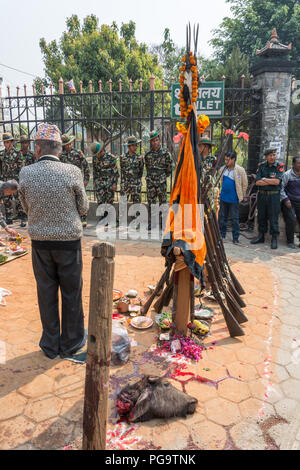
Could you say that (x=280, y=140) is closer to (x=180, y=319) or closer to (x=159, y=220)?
(x=159, y=220)

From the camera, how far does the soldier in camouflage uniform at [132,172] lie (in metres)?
8.28

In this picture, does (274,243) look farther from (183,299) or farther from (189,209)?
(189,209)

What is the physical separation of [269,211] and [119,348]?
4.93 meters

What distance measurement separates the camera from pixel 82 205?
10.6ft

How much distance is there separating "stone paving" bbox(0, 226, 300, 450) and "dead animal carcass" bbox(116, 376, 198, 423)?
0.06 m

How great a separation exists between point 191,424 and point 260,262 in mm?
4070

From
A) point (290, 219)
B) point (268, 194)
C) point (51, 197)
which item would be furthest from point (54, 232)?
point (290, 219)

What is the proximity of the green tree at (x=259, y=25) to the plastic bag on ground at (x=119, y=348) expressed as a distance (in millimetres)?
18330

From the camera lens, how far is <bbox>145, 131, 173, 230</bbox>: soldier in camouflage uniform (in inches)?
311

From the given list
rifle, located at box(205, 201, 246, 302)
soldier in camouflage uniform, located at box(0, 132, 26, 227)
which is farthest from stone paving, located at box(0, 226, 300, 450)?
soldier in camouflage uniform, located at box(0, 132, 26, 227)

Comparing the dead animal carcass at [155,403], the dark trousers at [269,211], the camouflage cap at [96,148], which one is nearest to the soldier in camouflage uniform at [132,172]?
the camouflage cap at [96,148]

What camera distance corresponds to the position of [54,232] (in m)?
3.10
